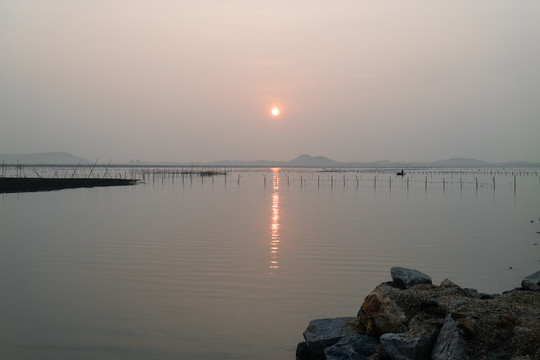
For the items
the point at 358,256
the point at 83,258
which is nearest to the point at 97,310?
the point at 83,258

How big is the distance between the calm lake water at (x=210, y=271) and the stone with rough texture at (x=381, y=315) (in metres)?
1.16

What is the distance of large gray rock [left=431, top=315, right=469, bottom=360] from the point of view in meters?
4.52

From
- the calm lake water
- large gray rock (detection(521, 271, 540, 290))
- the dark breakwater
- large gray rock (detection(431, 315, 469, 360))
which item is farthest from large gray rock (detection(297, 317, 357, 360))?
the dark breakwater

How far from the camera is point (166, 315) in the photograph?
24.1 feet

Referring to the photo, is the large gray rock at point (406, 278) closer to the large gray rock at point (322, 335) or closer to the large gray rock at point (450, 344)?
the large gray rock at point (322, 335)

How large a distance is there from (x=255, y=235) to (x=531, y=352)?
11.7 metres

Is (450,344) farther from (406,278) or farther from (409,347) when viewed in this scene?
(406,278)

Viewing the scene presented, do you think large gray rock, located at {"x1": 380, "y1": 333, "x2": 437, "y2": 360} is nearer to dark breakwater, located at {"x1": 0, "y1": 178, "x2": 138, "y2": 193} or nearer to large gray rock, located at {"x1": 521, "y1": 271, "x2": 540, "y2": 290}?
large gray rock, located at {"x1": 521, "y1": 271, "x2": 540, "y2": 290}

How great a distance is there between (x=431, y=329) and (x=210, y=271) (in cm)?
593

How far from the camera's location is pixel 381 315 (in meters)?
5.56

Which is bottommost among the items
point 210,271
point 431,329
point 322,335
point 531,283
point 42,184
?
point 210,271

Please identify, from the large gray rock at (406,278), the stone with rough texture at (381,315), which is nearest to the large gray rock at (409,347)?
the stone with rough texture at (381,315)

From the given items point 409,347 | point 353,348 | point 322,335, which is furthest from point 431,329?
point 322,335

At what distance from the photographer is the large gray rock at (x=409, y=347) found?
15.9ft
